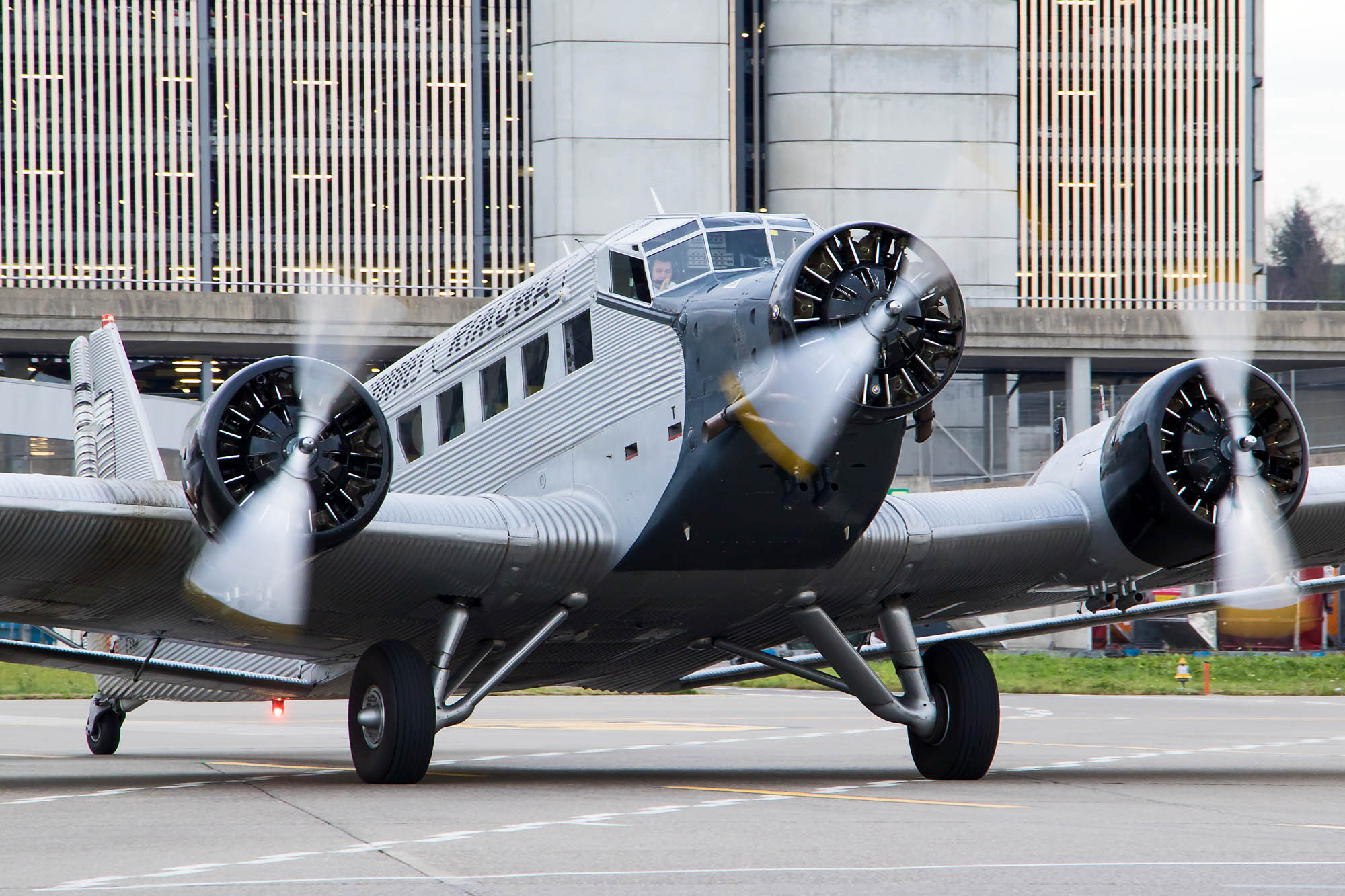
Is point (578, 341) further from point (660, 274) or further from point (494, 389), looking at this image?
point (494, 389)

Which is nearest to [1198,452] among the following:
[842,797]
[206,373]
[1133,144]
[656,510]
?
[842,797]

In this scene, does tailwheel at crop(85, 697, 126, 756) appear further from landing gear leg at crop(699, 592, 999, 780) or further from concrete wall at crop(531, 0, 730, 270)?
concrete wall at crop(531, 0, 730, 270)

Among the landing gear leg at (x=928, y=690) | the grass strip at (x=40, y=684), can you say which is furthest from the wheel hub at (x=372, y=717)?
the grass strip at (x=40, y=684)

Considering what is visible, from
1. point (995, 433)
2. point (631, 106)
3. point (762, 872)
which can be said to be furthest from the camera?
point (631, 106)

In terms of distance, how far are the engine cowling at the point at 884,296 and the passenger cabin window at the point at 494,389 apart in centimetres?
414

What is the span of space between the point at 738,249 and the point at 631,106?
52896 millimetres

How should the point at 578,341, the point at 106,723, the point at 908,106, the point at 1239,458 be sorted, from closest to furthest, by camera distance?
1. the point at 1239,458
2. the point at 578,341
3. the point at 106,723
4. the point at 908,106

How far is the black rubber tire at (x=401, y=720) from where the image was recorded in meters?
13.5

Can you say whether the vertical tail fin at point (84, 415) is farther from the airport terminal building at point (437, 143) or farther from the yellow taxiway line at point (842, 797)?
the airport terminal building at point (437, 143)

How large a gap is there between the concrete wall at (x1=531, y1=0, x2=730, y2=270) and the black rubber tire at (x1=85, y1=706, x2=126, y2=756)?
47.2 meters

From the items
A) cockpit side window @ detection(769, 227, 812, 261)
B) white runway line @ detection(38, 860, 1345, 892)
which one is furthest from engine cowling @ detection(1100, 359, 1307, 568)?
white runway line @ detection(38, 860, 1345, 892)

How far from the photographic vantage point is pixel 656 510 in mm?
13812

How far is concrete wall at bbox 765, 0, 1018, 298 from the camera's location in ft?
227

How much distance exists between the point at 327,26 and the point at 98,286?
→ 57.3 feet
